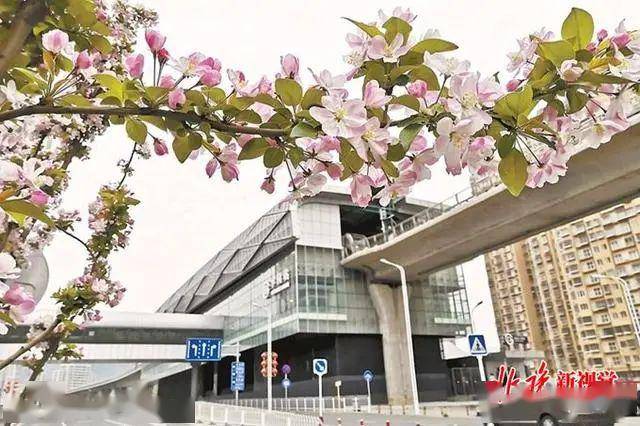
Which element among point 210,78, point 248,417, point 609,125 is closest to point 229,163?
point 210,78

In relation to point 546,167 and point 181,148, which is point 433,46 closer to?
point 546,167

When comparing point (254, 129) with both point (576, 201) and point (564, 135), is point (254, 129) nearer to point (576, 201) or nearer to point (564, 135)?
point (564, 135)

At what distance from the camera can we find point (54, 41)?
3.59ft

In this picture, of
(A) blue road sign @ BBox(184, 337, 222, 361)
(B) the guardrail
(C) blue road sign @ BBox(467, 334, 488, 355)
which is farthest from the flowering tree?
(A) blue road sign @ BBox(184, 337, 222, 361)

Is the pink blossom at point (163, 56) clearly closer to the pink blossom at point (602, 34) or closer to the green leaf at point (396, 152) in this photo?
the green leaf at point (396, 152)

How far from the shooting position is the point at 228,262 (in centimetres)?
4347

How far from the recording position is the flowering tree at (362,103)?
1.00 m

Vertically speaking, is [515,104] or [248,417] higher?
[515,104]

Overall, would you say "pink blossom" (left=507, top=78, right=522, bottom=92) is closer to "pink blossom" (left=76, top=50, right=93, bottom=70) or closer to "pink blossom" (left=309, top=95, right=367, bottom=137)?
"pink blossom" (left=309, top=95, right=367, bottom=137)

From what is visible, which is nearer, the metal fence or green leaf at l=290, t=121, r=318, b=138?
green leaf at l=290, t=121, r=318, b=138

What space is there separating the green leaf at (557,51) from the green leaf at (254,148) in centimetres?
67

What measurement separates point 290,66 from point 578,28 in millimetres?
666

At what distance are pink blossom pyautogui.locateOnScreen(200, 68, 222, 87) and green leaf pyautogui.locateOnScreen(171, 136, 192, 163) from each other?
16cm

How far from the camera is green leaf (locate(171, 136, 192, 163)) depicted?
3.78 feet
